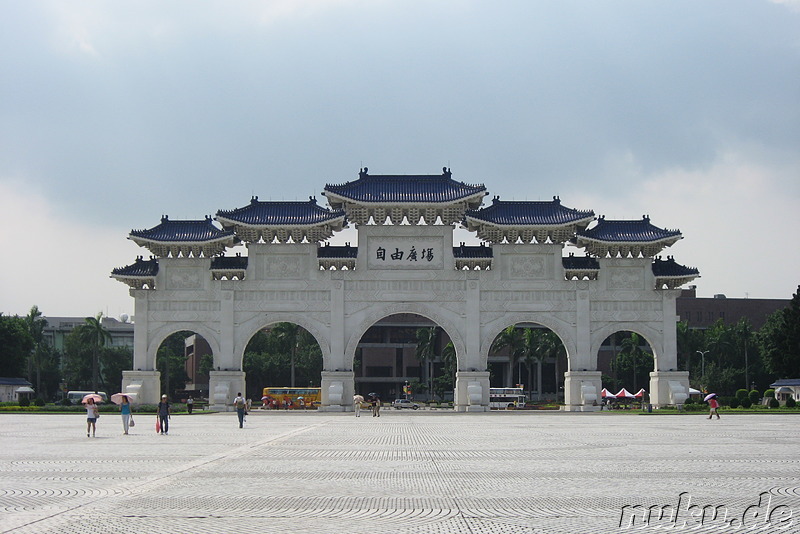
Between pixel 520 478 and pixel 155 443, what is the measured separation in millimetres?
11716

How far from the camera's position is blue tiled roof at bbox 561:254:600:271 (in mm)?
48781

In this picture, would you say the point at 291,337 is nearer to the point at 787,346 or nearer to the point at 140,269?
the point at 140,269

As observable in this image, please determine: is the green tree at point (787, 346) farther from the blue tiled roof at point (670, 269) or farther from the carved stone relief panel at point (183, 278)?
the carved stone relief panel at point (183, 278)

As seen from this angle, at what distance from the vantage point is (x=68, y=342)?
83.8 metres

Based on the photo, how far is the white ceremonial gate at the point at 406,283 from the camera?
48.3 metres

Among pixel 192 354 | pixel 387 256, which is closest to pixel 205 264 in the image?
pixel 387 256

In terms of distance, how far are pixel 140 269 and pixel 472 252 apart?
A: 17673 mm

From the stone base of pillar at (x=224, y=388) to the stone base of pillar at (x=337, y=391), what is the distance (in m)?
4.39

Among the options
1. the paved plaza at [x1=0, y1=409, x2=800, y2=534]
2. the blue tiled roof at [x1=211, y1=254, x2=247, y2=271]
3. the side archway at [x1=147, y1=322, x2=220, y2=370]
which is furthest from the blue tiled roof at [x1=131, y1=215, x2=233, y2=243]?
the paved plaza at [x1=0, y1=409, x2=800, y2=534]

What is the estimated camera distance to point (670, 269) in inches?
1938

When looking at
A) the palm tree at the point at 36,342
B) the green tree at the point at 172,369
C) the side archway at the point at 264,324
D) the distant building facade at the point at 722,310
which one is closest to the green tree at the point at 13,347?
the palm tree at the point at 36,342

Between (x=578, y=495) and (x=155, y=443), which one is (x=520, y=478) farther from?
(x=155, y=443)

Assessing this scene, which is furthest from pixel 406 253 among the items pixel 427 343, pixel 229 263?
pixel 427 343

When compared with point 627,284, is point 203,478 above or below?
below
